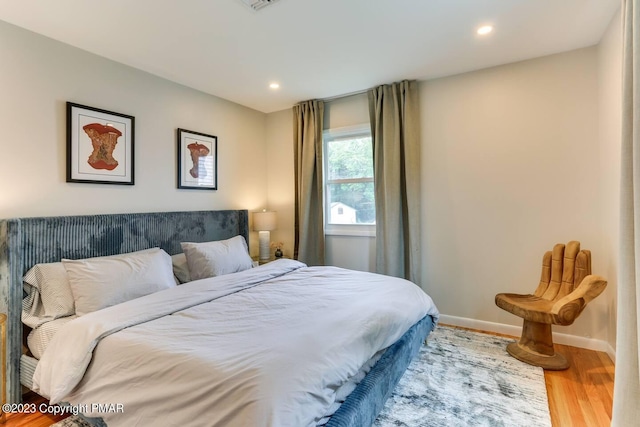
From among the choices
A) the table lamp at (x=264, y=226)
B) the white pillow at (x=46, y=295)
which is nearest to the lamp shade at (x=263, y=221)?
the table lamp at (x=264, y=226)

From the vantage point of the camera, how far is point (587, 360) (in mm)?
2461

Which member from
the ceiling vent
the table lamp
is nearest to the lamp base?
the table lamp

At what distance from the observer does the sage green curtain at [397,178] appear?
3324 mm

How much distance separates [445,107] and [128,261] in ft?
10.7

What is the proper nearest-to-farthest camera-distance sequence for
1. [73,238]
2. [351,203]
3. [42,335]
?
[42,335] < [73,238] < [351,203]

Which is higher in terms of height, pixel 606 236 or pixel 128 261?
pixel 606 236

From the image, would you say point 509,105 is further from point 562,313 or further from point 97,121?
point 97,121

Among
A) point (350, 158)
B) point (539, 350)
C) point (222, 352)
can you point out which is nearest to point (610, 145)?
point (539, 350)

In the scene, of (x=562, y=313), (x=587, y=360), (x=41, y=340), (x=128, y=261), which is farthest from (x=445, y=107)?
(x=41, y=340)

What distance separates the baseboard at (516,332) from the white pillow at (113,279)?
277 centimetres

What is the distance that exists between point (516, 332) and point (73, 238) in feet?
12.8

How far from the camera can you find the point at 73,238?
2.38 metres

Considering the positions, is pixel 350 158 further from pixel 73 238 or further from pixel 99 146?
pixel 73 238

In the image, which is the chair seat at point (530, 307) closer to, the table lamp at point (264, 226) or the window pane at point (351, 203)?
the window pane at point (351, 203)
